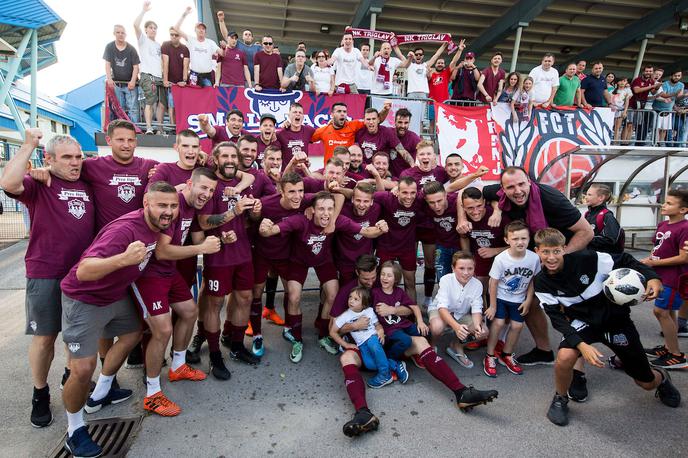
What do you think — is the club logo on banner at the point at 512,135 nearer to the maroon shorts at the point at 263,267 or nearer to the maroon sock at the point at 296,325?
the maroon shorts at the point at 263,267

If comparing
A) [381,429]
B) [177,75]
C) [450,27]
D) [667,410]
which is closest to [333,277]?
[381,429]

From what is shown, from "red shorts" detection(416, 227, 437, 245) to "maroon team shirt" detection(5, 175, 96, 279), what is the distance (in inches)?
146

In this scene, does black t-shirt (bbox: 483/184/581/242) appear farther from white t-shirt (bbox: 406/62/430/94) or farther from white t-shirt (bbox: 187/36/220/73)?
white t-shirt (bbox: 187/36/220/73)

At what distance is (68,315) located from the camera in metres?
2.63

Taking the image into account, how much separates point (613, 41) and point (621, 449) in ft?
57.7

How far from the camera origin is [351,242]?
444 cm

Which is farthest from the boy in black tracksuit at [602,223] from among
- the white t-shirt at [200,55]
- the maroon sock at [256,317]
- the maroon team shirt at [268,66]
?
the white t-shirt at [200,55]

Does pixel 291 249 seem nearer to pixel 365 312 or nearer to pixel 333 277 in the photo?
pixel 333 277

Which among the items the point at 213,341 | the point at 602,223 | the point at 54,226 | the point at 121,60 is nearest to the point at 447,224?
the point at 602,223

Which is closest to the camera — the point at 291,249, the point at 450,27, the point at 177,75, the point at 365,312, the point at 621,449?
the point at 621,449

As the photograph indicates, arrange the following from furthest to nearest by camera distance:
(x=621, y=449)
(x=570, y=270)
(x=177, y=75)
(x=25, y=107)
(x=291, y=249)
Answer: (x=25, y=107) → (x=177, y=75) → (x=291, y=249) → (x=570, y=270) → (x=621, y=449)

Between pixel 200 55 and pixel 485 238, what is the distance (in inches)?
288

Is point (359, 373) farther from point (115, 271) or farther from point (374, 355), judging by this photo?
point (115, 271)

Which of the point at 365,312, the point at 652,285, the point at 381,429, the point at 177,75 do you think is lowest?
the point at 381,429
